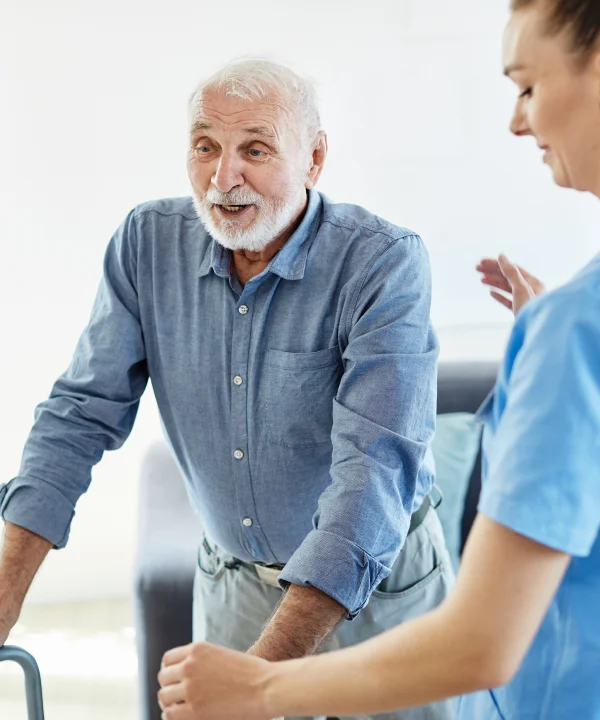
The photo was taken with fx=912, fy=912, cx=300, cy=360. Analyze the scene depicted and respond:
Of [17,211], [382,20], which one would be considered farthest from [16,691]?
[382,20]

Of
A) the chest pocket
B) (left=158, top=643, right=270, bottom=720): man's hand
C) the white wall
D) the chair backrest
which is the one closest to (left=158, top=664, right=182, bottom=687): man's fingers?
(left=158, top=643, right=270, bottom=720): man's hand

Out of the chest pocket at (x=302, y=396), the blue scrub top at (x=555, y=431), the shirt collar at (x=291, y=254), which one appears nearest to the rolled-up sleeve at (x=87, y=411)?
the shirt collar at (x=291, y=254)

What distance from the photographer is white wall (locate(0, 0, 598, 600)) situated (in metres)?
2.69

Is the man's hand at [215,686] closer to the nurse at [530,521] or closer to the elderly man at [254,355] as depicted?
the nurse at [530,521]

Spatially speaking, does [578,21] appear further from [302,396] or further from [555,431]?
[302,396]

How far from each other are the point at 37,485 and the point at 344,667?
0.78 m

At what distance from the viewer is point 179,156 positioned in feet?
9.19

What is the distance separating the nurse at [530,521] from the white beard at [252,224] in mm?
690

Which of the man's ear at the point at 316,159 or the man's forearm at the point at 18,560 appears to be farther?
the man's ear at the point at 316,159

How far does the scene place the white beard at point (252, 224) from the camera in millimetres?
1515

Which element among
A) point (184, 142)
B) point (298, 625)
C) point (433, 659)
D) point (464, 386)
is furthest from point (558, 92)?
point (184, 142)

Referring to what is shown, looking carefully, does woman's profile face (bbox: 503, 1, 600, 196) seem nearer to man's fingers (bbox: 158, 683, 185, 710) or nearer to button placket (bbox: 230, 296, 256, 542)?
man's fingers (bbox: 158, 683, 185, 710)

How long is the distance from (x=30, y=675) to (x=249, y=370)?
1.92ft

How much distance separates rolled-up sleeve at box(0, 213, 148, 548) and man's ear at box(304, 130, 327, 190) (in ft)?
1.09
